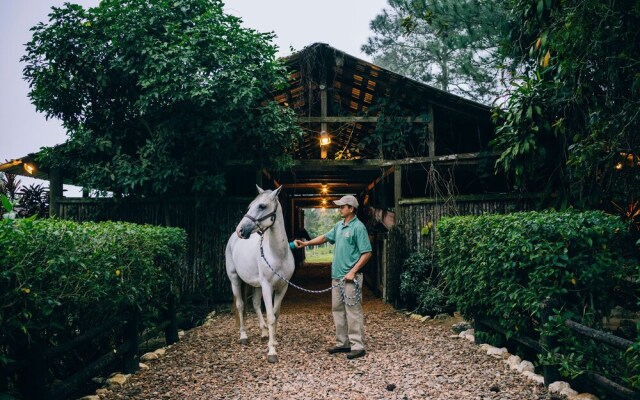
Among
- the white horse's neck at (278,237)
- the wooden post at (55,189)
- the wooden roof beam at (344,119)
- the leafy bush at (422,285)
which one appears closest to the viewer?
the white horse's neck at (278,237)

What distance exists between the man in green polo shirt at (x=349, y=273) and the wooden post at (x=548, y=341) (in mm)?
2229

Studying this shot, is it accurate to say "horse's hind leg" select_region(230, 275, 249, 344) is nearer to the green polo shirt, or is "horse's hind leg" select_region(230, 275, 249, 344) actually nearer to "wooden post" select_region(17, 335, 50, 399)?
the green polo shirt

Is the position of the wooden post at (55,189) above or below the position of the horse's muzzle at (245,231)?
above

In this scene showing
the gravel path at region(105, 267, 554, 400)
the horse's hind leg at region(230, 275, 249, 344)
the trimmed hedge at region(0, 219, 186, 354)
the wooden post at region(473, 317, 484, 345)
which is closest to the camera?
the trimmed hedge at region(0, 219, 186, 354)

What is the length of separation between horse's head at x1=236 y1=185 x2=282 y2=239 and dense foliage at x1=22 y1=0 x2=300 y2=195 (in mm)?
3263

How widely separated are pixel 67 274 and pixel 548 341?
4.51m

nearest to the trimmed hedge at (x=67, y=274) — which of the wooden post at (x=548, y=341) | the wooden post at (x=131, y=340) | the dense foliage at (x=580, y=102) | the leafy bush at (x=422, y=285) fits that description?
the wooden post at (x=131, y=340)

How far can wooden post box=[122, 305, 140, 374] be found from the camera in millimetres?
5555

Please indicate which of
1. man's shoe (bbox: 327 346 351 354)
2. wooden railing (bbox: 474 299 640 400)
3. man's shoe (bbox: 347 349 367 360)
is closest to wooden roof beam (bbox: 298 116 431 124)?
man's shoe (bbox: 327 346 351 354)

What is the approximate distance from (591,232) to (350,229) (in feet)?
9.37

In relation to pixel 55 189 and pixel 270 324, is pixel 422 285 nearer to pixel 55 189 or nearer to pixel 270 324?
pixel 270 324

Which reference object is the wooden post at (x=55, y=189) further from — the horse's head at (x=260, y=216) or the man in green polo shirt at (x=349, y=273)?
the man in green polo shirt at (x=349, y=273)

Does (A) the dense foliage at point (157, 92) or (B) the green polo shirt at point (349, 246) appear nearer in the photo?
(B) the green polo shirt at point (349, 246)

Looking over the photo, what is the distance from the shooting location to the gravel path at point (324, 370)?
4.78 meters
